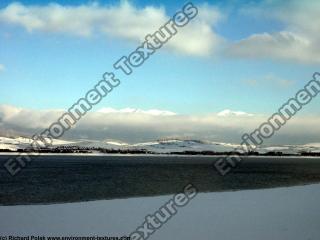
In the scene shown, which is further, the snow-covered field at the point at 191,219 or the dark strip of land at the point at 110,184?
the dark strip of land at the point at 110,184

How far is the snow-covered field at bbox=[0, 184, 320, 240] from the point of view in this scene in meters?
15.8

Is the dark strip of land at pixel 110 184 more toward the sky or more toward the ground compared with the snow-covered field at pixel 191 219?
more toward the sky

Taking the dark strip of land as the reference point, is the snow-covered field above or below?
below

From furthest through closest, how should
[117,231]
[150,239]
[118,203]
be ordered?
[118,203] < [117,231] < [150,239]

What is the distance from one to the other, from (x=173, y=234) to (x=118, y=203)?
702cm

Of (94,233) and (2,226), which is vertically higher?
(2,226)

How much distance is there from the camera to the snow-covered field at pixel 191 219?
15.8m

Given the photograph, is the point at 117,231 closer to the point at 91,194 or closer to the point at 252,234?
the point at 252,234

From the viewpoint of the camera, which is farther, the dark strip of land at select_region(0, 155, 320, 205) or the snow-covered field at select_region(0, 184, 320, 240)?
the dark strip of land at select_region(0, 155, 320, 205)

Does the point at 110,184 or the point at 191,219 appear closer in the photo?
the point at 191,219

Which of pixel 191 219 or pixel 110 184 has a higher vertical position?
pixel 110 184

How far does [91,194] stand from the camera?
38750 mm

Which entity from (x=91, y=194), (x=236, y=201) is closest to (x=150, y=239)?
(x=236, y=201)

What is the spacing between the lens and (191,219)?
59.4ft
